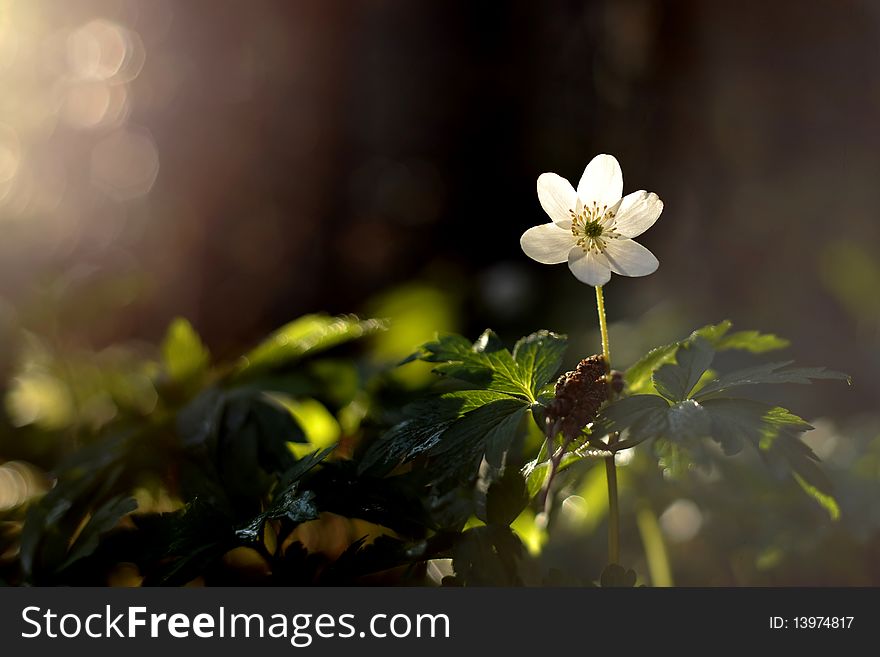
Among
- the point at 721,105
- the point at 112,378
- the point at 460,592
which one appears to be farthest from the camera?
the point at 721,105

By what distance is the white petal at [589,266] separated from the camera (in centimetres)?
58

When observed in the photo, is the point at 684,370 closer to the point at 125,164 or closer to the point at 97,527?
the point at 97,527

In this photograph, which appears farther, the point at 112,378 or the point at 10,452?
the point at 10,452

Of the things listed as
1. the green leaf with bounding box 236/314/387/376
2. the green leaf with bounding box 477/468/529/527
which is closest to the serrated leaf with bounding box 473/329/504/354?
the green leaf with bounding box 477/468/529/527

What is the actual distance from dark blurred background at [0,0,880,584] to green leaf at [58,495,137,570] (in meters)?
0.92

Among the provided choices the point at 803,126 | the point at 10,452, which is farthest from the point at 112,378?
the point at 803,126

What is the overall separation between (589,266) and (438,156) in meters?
2.37

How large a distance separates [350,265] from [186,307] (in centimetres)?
61

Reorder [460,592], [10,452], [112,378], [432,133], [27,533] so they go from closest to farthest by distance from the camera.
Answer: [460,592] < [27,533] < [112,378] < [10,452] < [432,133]

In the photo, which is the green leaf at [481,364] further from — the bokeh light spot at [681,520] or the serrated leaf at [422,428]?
the bokeh light spot at [681,520]

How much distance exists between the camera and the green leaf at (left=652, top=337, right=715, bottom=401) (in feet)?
→ 1.84

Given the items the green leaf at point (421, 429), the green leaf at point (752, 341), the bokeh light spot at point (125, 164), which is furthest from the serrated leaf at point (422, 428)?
the bokeh light spot at point (125, 164)

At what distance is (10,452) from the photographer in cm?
111

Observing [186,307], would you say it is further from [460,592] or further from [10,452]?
[460,592]
